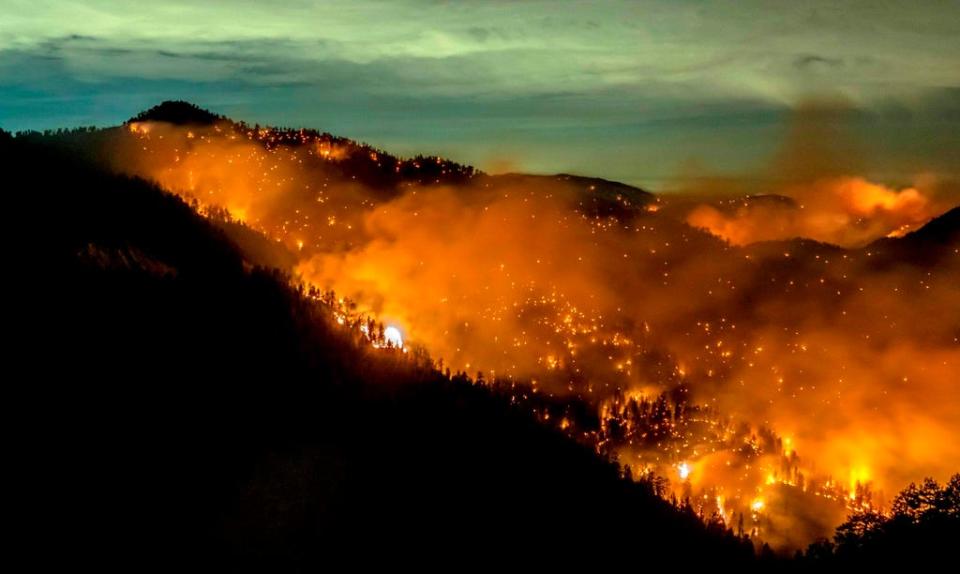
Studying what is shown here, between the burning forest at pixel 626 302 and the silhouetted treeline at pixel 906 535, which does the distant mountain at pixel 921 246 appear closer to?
the burning forest at pixel 626 302

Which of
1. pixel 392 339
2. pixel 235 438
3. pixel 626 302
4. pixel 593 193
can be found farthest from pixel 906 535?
pixel 593 193

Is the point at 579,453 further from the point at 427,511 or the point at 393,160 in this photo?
the point at 393,160

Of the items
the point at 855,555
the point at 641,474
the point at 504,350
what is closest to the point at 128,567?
the point at 855,555

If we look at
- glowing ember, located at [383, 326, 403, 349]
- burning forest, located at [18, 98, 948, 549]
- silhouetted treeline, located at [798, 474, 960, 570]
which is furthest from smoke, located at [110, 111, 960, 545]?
silhouetted treeline, located at [798, 474, 960, 570]

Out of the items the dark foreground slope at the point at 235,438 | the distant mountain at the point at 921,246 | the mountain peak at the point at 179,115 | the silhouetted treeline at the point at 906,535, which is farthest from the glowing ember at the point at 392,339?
the distant mountain at the point at 921,246

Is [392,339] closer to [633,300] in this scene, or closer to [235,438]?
[235,438]

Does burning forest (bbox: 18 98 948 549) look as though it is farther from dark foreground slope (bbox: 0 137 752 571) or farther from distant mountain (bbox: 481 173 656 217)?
dark foreground slope (bbox: 0 137 752 571)
